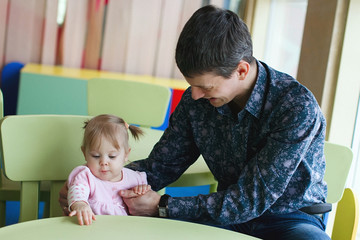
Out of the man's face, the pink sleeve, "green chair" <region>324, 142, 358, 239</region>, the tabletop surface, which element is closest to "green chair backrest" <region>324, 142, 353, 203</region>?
"green chair" <region>324, 142, 358, 239</region>

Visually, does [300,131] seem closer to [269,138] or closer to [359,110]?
[269,138]

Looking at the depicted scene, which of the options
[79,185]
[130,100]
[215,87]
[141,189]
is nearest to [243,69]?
[215,87]

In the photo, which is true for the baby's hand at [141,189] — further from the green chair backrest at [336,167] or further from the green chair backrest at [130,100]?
the green chair backrest at [130,100]

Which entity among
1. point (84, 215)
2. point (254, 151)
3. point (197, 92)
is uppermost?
point (197, 92)

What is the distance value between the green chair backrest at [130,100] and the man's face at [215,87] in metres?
1.10

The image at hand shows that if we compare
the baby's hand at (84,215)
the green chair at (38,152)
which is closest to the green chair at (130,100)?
the green chair at (38,152)

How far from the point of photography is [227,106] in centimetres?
167

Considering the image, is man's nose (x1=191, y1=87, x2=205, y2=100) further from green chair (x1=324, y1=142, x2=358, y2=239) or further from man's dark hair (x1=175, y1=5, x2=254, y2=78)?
green chair (x1=324, y1=142, x2=358, y2=239)

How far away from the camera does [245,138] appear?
1.62 m

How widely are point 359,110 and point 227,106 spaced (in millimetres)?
1227

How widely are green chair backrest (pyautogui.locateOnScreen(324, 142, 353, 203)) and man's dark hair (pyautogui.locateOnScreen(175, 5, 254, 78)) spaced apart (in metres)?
0.70

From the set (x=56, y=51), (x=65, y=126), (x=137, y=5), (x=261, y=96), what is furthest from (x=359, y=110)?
(x=56, y=51)

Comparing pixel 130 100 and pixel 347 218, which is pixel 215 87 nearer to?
pixel 347 218

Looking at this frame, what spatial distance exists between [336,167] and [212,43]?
85cm
